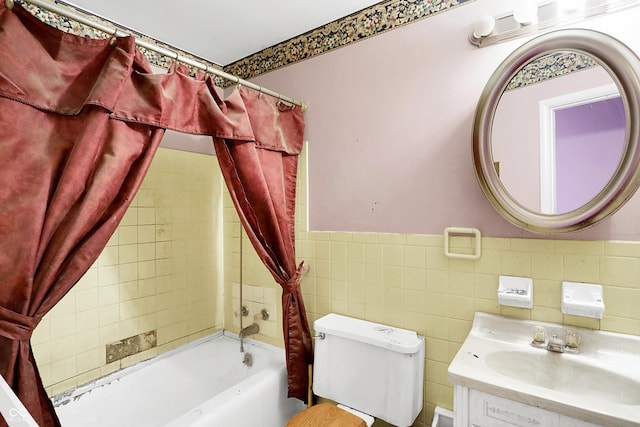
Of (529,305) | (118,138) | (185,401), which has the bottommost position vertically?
(185,401)

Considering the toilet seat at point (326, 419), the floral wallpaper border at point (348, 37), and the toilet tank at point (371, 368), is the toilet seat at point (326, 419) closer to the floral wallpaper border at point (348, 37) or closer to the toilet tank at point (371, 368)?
the toilet tank at point (371, 368)

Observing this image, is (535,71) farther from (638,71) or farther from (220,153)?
(220,153)

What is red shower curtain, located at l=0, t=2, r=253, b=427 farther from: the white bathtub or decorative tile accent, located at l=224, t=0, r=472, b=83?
decorative tile accent, located at l=224, t=0, r=472, b=83

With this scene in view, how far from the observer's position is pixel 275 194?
5.81 ft

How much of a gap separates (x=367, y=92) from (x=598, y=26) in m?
0.94

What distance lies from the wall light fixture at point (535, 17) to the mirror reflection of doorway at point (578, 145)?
0.30 meters

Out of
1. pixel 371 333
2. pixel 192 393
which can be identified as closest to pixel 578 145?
pixel 371 333

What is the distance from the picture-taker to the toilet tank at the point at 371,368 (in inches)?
57.2

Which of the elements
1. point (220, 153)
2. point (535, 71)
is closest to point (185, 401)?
point (220, 153)

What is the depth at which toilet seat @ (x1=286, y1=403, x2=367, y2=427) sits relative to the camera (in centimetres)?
147

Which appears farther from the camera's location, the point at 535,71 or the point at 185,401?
the point at 185,401

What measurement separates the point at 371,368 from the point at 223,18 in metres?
1.97

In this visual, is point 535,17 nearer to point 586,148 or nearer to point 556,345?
point 586,148

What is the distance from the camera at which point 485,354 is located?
47.4 inches
